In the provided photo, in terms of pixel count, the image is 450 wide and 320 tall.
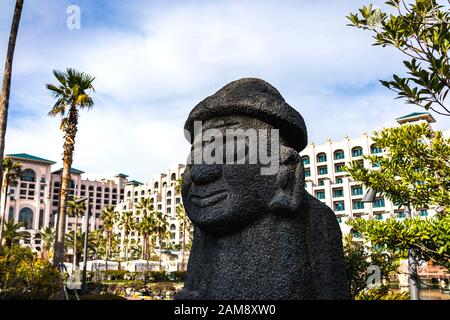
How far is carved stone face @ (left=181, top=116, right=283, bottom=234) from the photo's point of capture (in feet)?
13.2

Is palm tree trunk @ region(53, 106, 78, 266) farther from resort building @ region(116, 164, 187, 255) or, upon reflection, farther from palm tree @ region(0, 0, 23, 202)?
resort building @ region(116, 164, 187, 255)

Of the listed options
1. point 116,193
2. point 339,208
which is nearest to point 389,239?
point 339,208

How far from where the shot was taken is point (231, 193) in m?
4.07

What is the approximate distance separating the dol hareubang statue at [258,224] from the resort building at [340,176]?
152 ft

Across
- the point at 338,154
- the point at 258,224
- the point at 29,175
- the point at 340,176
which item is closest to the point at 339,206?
the point at 340,176

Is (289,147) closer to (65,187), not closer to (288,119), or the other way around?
(288,119)

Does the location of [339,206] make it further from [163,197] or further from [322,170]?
[163,197]

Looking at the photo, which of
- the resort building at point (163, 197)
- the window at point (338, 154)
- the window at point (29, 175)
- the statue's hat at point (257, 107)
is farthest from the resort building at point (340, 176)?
the window at point (29, 175)

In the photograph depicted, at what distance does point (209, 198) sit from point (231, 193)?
26 cm

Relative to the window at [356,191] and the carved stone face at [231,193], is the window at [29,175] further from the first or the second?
the carved stone face at [231,193]

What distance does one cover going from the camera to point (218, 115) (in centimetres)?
447

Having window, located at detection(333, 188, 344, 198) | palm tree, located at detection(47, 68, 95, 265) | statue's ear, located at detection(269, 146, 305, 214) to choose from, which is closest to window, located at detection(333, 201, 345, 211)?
window, located at detection(333, 188, 344, 198)
